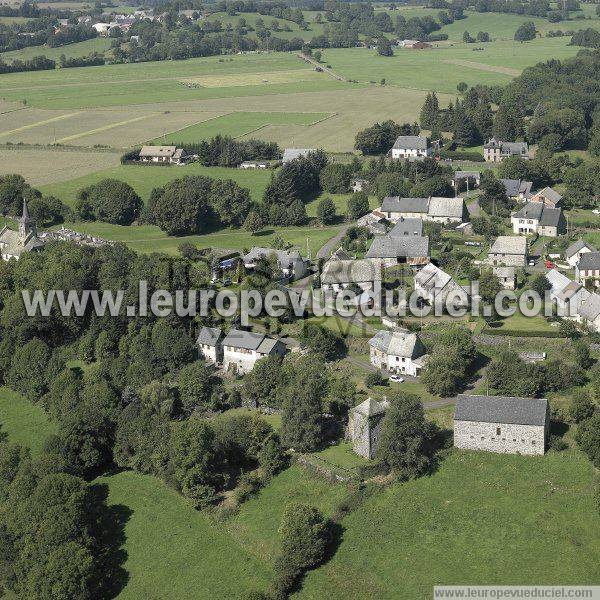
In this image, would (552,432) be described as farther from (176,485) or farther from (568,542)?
(176,485)

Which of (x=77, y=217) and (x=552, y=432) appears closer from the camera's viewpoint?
(x=552, y=432)

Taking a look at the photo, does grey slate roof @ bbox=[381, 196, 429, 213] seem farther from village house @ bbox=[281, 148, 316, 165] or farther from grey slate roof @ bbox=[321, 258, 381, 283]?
village house @ bbox=[281, 148, 316, 165]

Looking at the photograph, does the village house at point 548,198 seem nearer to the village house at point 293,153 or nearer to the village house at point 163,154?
the village house at point 293,153

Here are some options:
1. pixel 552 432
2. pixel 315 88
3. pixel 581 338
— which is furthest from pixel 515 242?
pixel 315 88

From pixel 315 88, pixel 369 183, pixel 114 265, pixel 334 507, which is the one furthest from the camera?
pixel 315 88

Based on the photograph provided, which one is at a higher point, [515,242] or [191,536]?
[515,242]

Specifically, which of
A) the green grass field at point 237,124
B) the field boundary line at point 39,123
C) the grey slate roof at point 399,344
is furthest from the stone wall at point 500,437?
the field boundary line at point 39,123

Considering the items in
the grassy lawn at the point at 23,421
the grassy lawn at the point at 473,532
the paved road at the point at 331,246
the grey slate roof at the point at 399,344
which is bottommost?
the grassy lawn at the point at 23,421

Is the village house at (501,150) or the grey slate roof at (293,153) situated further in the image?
the grey slate roof at (293,153)
